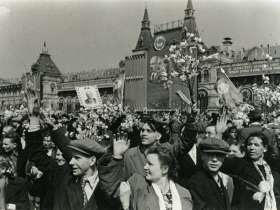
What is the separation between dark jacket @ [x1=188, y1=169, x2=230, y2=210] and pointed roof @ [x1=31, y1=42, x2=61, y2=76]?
222ft

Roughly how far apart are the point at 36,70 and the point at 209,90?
4111 centimetres

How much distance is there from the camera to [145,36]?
55.8m

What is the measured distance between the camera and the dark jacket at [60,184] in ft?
10.5

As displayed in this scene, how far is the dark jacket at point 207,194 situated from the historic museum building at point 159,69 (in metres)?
25.6

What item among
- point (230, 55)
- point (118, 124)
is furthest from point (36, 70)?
point (118, 124)

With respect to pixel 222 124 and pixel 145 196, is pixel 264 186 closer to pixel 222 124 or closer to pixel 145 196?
pixel 145 196

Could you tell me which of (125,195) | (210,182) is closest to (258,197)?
(210,182)

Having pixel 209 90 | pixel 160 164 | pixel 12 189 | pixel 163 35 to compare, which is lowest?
pixel 12 189

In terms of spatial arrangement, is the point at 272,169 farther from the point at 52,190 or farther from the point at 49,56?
the point at 49,56

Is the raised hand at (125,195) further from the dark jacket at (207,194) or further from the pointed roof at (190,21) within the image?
Result: the pointed roof at (190,21)

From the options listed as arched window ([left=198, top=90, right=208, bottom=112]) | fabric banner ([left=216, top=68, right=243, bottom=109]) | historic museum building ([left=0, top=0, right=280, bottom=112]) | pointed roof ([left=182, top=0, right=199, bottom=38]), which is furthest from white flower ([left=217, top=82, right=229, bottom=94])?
pointed roof ([left=182, top=0, right=199, bottom=38])

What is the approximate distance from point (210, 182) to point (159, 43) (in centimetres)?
4815

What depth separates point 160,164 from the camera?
3299 mm

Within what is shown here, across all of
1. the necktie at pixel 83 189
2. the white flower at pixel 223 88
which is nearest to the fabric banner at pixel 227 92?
the white flower at pixel 223 88
